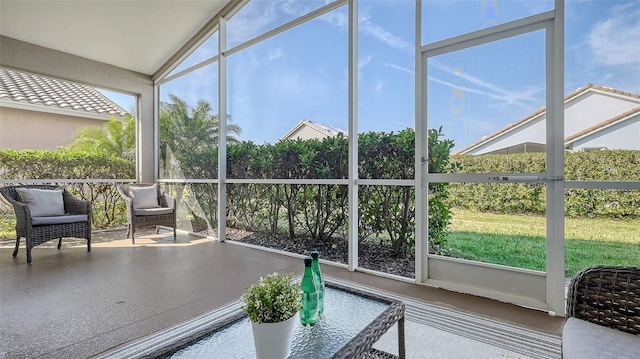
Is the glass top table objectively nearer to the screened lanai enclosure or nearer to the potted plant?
the potted plant

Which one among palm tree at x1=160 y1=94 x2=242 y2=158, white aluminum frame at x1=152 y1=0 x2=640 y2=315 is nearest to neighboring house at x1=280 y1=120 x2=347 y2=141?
white aluminum frame at x1=152 y1=0 x2=640 y2=315

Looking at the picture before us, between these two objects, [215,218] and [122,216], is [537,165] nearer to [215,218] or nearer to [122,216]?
[215,218]

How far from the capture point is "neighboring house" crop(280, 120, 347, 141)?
152 inches

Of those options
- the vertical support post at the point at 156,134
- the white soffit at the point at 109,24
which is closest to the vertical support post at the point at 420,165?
the white soffit at the point at 109,24

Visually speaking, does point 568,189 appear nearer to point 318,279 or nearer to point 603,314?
point 603,314

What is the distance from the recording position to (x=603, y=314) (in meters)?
1.28

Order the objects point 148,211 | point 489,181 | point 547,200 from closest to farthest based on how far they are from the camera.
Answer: point 547,200
point 489,181
point 148,211

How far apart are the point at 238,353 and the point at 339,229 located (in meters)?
2.63

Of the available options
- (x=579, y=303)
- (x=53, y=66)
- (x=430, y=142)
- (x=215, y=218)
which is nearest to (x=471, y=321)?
(x=579, y=303)

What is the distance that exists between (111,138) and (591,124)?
271 inches

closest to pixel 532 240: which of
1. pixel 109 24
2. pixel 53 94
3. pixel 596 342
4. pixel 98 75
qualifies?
pixel 596 342

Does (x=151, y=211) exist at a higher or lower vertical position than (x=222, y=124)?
lower

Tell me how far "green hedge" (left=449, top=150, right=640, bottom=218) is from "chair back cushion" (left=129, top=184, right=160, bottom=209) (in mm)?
4698

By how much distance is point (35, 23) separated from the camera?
4.45 m
